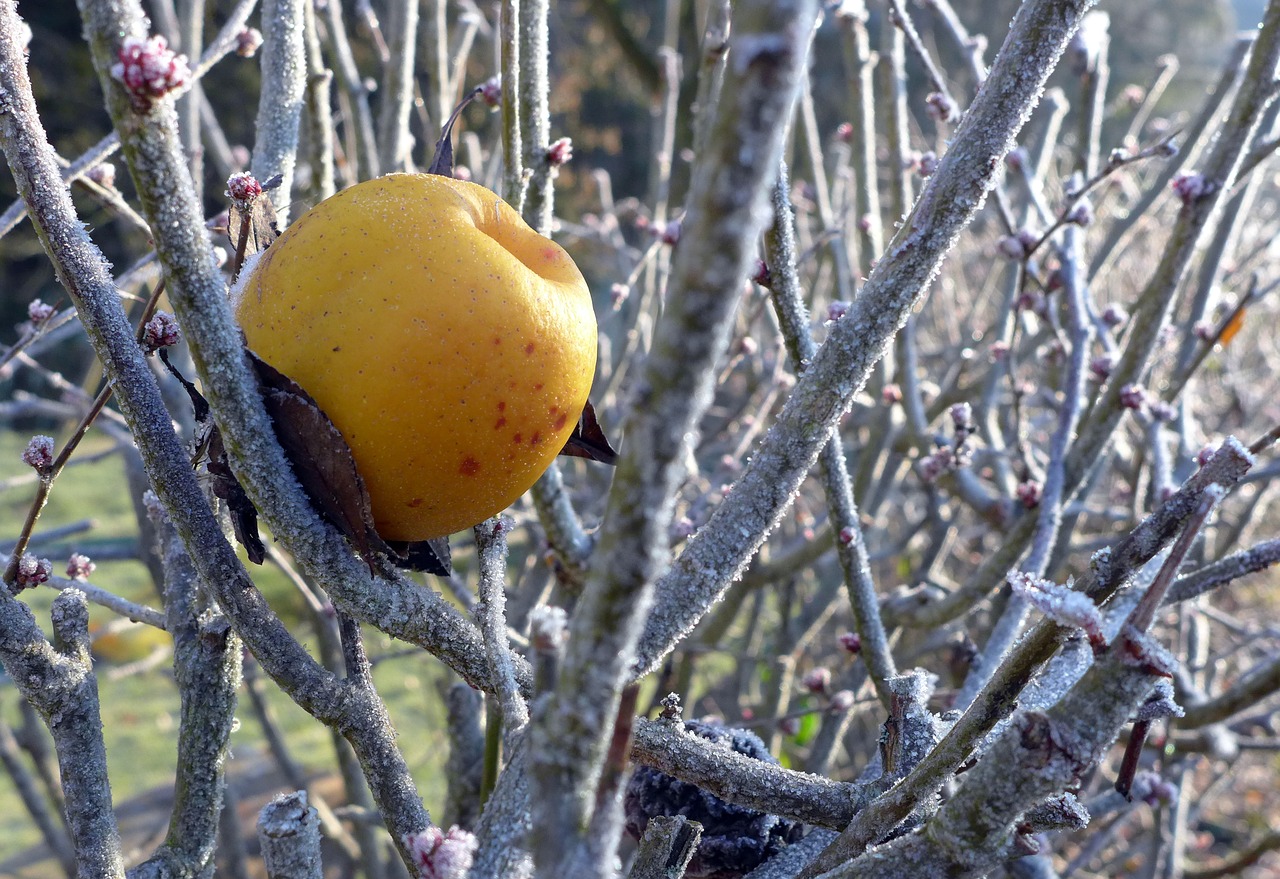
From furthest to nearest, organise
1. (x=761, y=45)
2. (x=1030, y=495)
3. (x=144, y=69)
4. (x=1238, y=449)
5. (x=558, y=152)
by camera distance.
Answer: (x=1030, y=495) → (x=558, y=152) → (x=1238, y=449) → (x=144, y=69) → (x=761, y=45)

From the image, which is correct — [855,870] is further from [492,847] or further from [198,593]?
[198,593]

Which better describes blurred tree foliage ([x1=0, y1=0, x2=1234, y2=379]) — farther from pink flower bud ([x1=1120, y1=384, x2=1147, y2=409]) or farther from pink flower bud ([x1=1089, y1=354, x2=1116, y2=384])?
pink flower bud ([x1=1120, y1=384, x2=1147, y2=409])

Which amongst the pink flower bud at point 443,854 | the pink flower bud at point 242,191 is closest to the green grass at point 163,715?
the pink flower bud at point 242,191

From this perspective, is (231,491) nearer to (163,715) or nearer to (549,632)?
(549,632)

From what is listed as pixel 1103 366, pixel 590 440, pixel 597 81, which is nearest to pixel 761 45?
pixel 590 440

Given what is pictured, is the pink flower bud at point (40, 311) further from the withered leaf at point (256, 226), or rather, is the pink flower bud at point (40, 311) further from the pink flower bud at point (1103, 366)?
the pink flower bud at point (1103, 366)

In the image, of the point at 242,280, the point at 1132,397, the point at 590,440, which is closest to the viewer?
the point at 242,280

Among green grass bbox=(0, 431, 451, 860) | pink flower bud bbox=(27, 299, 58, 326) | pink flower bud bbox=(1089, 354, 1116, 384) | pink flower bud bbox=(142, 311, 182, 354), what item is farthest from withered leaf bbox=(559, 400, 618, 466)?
green grass bbox=(0, 431, 451, 860)

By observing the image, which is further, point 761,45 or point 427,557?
point 427,557
